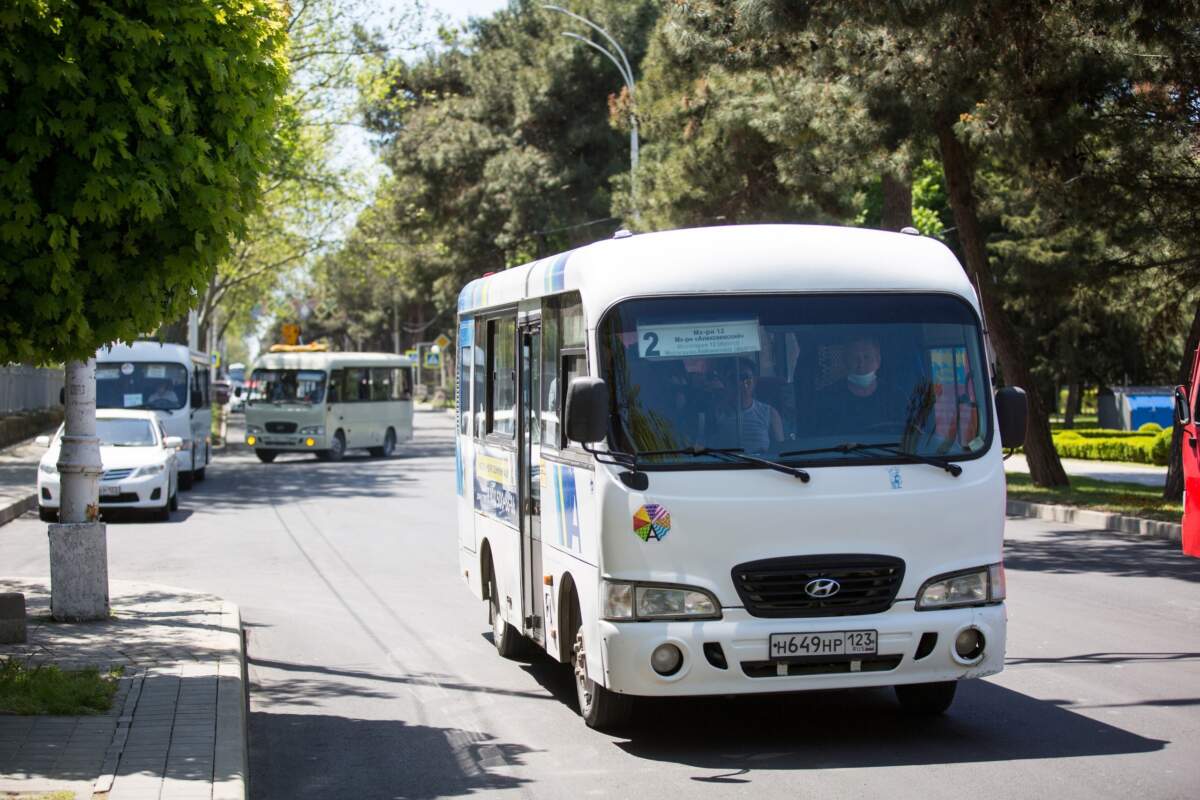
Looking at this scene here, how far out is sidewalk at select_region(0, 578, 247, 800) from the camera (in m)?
6.43

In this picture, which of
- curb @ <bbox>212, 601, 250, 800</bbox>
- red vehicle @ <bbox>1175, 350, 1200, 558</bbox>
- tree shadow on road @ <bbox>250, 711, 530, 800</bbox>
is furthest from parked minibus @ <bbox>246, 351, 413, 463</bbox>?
tree shadow on road @ <bbox>250, 711, 530, 800</bbox>

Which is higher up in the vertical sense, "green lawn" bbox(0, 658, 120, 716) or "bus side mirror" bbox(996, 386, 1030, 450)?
"bus side mirror" bbox(996, 386, 1030, 450)

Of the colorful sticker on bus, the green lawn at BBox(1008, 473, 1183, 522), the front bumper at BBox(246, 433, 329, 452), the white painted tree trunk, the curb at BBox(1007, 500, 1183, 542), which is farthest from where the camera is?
the front bumper at BBox(246, 433, 329, 452)

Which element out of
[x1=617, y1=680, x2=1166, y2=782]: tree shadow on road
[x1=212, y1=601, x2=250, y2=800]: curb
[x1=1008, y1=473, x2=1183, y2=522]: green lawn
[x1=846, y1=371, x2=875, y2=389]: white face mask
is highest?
[x1=846, y1=371, x2=875, y2=389]: white face mask

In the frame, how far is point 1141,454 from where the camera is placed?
36.1 meters

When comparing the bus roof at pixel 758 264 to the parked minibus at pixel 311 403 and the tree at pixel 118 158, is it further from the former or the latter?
A: the parked minibus at pixel 311 403

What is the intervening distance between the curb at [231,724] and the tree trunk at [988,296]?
50.8 ft

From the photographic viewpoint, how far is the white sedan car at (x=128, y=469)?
21.8m

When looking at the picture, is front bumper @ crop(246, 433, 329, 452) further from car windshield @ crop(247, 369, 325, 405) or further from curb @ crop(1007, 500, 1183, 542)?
curb @ crop(1007, 500, 1183, 542)

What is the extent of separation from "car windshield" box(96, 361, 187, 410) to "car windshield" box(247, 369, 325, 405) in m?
9.10

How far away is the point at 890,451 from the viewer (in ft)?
25.6

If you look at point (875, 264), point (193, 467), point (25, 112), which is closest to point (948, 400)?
point (875, 264)

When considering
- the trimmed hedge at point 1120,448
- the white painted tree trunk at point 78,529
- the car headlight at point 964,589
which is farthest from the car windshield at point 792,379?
the trimmed hedge at point 1120,448

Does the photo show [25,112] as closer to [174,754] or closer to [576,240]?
[174,754]
